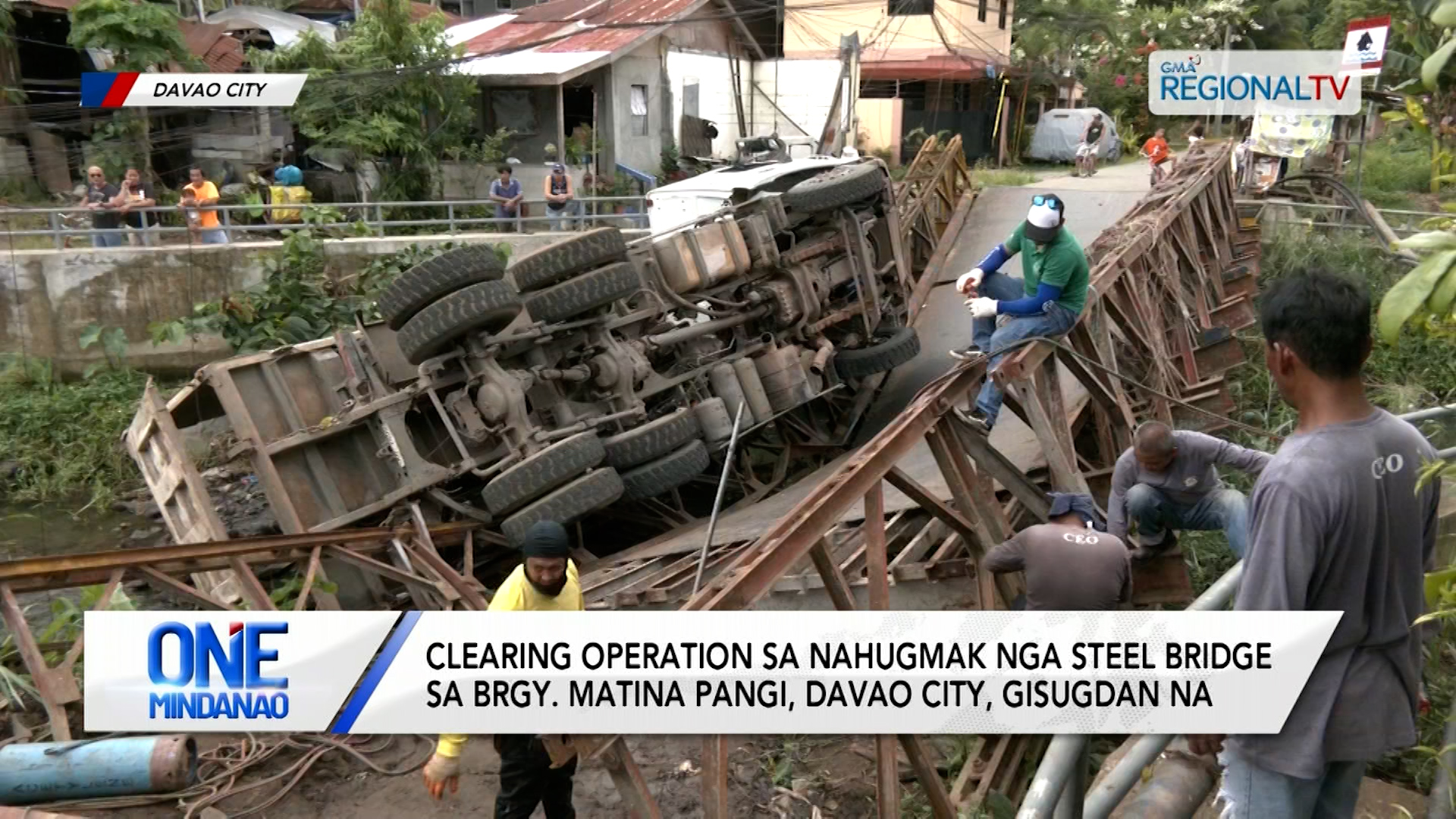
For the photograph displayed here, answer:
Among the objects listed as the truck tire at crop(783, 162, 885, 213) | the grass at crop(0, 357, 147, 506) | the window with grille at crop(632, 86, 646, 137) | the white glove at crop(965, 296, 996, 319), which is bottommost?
the grass at crop(0, 357, 147, 506)

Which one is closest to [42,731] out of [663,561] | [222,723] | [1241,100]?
[222,723]

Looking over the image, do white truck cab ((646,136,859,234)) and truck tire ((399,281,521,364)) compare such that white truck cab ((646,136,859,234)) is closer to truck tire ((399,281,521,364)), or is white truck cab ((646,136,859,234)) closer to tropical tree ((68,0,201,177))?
truck tire ((399,281,521,364))

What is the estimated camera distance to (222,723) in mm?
3773

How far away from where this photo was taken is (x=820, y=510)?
12.9 ft

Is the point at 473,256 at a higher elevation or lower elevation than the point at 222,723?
higher

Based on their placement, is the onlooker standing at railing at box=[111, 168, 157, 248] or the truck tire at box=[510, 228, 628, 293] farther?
the onlooker standing at railing at box=[111, 168, 157, 248]

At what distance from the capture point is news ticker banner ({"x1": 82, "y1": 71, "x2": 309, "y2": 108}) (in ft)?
49.1

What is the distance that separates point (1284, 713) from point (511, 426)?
5.39 meters

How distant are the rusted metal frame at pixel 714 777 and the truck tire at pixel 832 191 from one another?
248 inches

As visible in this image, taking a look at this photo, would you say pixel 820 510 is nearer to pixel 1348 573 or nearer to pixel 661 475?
pixel 1348 573

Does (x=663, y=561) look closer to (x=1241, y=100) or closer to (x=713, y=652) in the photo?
(x=713, y=652)

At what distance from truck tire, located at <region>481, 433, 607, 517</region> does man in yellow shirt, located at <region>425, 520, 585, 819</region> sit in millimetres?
2712

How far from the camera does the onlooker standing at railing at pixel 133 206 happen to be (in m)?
12.0

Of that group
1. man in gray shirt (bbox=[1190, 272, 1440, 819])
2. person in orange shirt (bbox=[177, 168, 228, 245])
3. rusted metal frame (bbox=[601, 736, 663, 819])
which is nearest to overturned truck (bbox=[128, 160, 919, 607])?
rusted metal frame (bbox=[601, 736, 663, 819])
